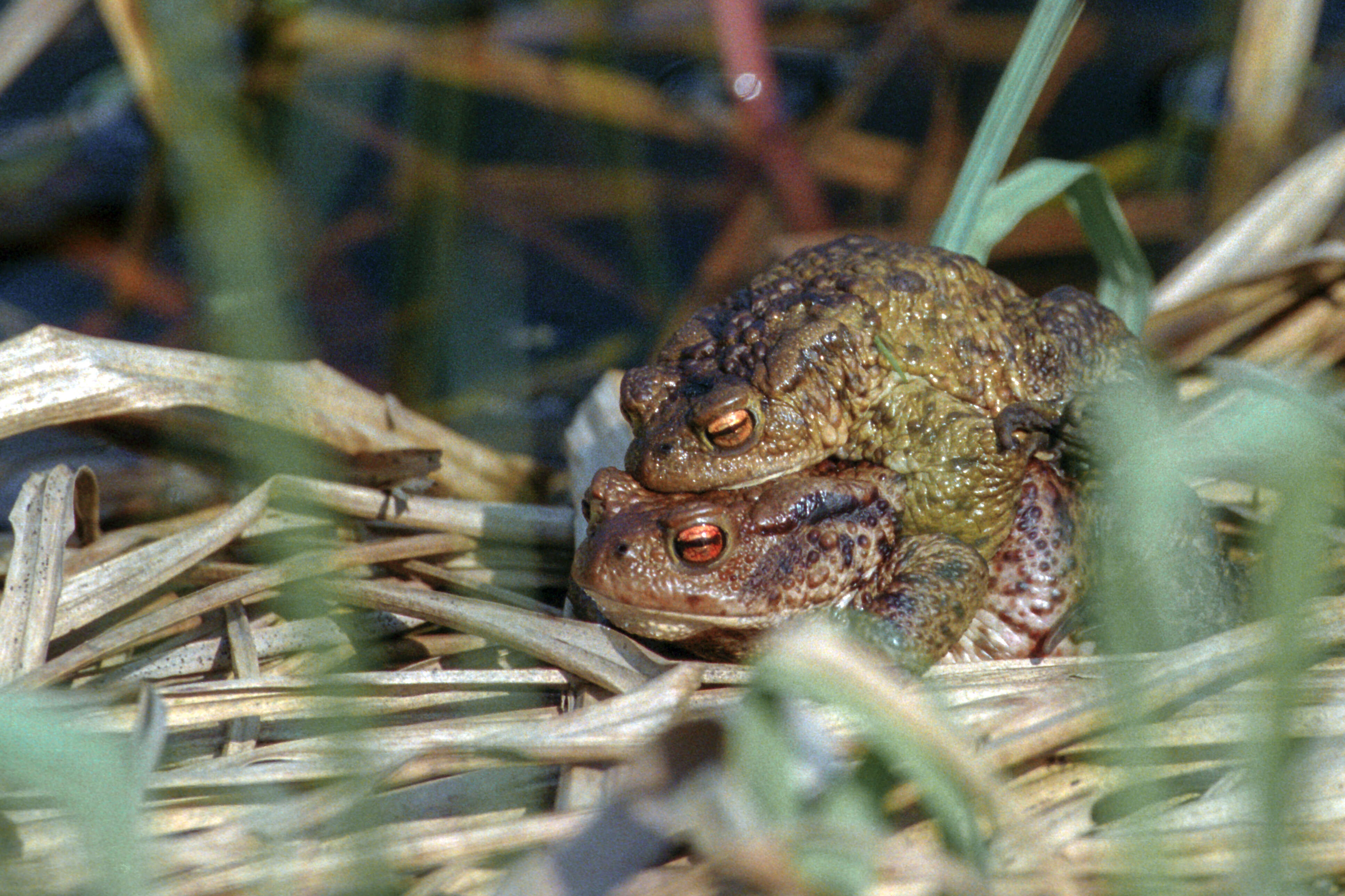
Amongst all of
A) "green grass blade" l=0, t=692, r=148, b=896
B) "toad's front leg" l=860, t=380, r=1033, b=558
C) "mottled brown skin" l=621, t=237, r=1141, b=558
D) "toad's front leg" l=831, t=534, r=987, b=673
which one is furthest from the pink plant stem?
"green grass blade" l=0, t=692, r=148, b=896

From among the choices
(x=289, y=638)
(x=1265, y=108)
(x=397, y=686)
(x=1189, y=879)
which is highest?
(x=1265, y=108)

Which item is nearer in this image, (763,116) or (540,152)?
(763,116)

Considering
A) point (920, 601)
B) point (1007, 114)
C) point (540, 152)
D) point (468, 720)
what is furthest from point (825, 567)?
point (540, 152)

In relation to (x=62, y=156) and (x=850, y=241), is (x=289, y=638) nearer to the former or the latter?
(x=850, y=241)

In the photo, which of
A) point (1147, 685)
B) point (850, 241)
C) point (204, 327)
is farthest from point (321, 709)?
point (204, 327)

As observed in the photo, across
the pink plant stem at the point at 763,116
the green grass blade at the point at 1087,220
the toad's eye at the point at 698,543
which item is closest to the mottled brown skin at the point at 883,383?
the toad's eye at the point at 698,543

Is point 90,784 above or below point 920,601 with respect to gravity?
below

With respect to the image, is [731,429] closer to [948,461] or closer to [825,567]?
[825,567]
